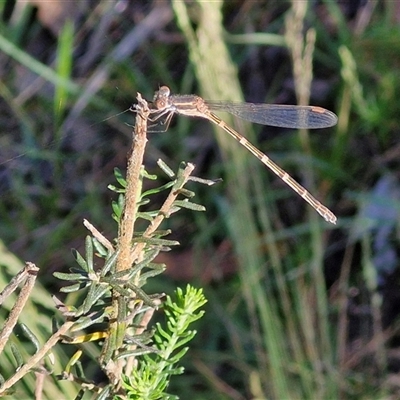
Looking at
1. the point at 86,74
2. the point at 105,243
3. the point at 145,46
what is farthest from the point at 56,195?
the point at 105,243

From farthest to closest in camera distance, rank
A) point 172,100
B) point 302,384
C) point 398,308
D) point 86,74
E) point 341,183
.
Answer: point 86,74 < point 341,183 < point 398,308 < point 302,384 < point 172,100

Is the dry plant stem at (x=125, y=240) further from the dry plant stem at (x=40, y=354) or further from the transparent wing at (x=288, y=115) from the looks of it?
the transparent wing at (x=288, y=115)

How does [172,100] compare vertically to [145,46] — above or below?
below

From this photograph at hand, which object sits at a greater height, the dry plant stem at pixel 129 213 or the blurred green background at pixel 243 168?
the blurred green background at pixel 243 168

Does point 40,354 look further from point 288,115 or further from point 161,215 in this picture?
point 288,115

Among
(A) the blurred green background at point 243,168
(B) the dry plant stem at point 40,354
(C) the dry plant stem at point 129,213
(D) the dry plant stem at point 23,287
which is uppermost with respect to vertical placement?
(A) the blurred green background at point 243,168

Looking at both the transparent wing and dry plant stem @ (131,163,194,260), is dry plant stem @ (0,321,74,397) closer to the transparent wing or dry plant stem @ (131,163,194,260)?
dry plant stem @ (131,163,194,260)

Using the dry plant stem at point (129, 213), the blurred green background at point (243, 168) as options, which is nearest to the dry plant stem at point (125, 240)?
the dry plant stem at point (129, 213)

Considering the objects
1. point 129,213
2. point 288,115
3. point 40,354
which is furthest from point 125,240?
point 288,115

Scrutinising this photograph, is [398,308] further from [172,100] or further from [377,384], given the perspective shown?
[172,100]
